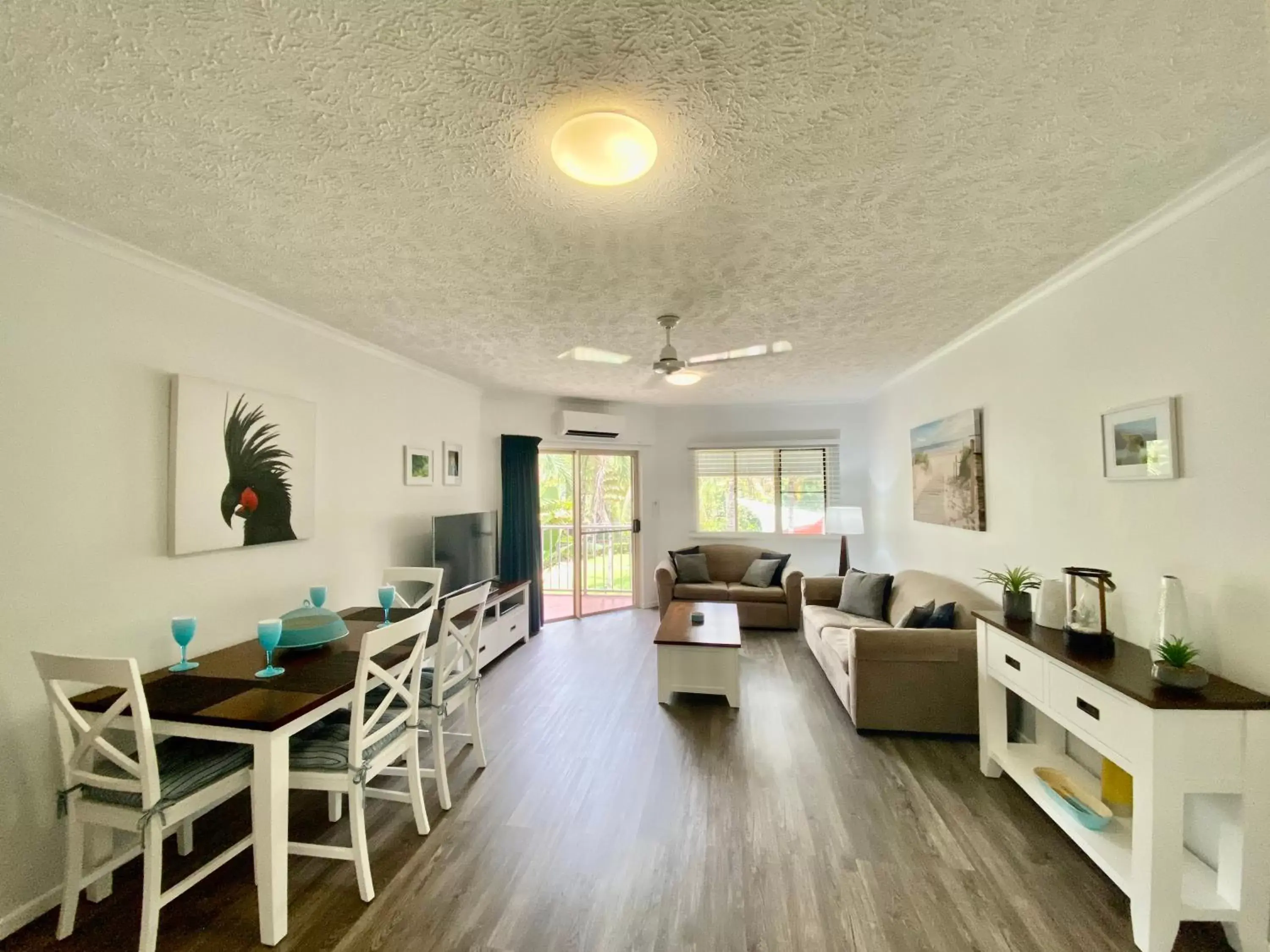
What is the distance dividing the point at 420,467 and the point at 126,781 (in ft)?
9.05

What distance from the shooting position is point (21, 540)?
175 centimetres

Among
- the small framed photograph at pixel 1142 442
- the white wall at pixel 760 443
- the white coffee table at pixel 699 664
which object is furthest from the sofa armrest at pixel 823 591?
the small framed photograph at pixel 1142 442

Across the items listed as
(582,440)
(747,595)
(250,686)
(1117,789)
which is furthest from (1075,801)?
(582,440)

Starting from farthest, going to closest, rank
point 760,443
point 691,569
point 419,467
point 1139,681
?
point 760,443 < point 691,569 < point 419,467 < point 1139,681

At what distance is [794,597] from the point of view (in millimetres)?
5328

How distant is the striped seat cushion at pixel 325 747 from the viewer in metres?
1.91

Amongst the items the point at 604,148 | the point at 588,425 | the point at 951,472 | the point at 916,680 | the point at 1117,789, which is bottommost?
the point at 1117,789

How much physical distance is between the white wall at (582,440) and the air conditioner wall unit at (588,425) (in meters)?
0.07

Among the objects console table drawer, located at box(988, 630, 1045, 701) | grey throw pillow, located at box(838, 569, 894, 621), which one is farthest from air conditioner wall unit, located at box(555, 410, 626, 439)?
console table drawer, located at box(988, 630, 1045, 701)

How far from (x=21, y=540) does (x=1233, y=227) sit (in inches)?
171

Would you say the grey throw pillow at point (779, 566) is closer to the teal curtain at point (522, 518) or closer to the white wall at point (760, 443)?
the white wall at point (760, 443)

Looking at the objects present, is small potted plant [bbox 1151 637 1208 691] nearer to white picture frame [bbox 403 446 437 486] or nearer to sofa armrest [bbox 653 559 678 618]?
sofa armrest [bbox 653 559 678 618]

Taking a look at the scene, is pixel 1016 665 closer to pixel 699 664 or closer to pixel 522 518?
pixel 699 664

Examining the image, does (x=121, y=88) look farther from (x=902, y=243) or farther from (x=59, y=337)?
(x=902, y=243)
